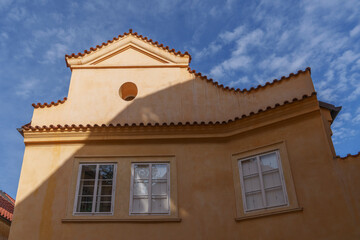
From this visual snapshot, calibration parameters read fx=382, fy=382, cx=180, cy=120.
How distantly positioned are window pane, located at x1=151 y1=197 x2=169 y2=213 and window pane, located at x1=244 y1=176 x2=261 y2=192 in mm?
2561

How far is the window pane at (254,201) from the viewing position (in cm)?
1152

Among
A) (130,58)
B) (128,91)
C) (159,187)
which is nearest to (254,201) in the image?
(159,187)

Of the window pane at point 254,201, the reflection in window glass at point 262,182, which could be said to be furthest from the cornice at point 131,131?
the window pane at point 254,201

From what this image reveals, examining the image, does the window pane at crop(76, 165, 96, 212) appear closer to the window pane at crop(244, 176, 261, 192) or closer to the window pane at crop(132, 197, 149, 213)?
the window pane at crop(132, 197, 149, 213)

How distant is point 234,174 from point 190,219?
2026 millimetres

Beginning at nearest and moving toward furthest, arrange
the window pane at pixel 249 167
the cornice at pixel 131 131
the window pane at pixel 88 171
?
the window pane at pixel 249 167, the window pane at pixel 88 171, the cornice at pixel 131 131

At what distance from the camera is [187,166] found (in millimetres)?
12656

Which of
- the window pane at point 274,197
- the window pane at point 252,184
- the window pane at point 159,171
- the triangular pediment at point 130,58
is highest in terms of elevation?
the triangular pediment at point 130,58

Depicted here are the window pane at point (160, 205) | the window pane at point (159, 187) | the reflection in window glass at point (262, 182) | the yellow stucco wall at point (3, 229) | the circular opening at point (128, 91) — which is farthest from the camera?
the yellow stucco wall at point (3, 229)

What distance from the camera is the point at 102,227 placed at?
11.6 meters

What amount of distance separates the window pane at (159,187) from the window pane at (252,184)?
2587mm

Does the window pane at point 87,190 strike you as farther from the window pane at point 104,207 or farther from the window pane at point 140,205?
the window pane at point 140,205

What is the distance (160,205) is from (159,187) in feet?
1.97

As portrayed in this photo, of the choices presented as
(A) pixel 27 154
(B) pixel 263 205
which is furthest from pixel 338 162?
(A) pixel 27 154
